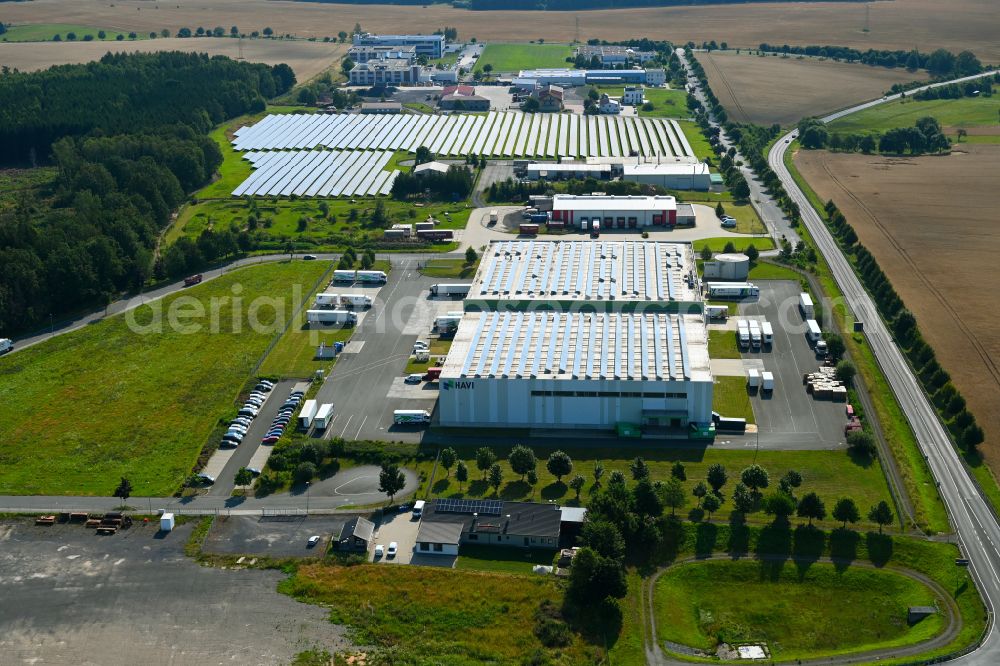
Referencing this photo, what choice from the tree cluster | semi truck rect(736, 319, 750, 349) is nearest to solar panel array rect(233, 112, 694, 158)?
semi truck rect(736, 319, 750, 349)

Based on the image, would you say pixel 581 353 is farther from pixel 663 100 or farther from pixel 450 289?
pixel 663 100

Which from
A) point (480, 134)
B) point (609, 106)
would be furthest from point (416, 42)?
point (480, 134)

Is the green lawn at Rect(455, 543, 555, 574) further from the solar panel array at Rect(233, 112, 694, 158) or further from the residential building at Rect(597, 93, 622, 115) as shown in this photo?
the residential building at Rect(597, 93, 622, 115)

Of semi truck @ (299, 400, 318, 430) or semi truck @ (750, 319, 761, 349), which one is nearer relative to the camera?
semi truck @ (299, 400, 318, 430)

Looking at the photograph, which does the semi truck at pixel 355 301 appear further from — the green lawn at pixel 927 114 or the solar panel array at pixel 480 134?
the green lawn at pixel 927 114

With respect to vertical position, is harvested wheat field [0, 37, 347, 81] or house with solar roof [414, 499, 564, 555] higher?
harvested wheat field [0, 37, 347, 81]

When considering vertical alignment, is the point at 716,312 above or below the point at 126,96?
below
